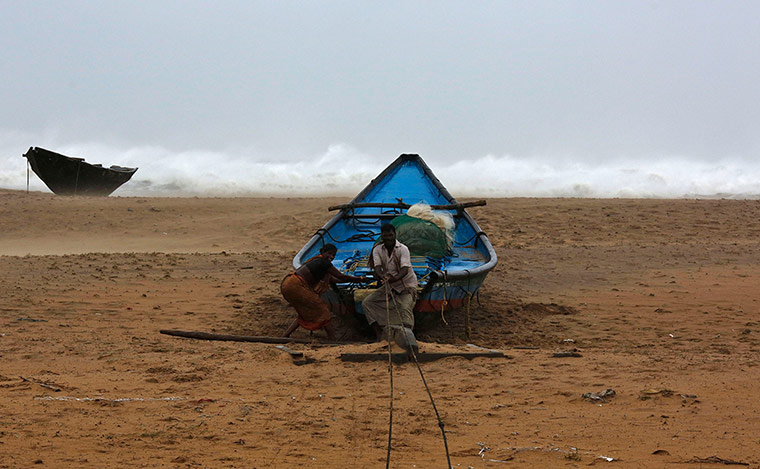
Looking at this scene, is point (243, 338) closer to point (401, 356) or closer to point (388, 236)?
point (388, 236)

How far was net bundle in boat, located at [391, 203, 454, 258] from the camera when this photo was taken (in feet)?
29.6

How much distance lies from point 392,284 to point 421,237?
5.53 feet

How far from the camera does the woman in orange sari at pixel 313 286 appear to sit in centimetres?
769

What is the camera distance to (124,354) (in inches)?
269

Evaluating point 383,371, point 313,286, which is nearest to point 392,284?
point 313,286

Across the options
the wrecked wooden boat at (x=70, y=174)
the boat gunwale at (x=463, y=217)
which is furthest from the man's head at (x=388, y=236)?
the wrecked wooden boat at (x=70, y=174)

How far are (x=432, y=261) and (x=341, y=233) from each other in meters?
2.17

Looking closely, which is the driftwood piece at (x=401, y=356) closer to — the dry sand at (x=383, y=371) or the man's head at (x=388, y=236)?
the dry sand at (x=383, y=371)

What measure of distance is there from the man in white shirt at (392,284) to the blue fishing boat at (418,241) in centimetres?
21

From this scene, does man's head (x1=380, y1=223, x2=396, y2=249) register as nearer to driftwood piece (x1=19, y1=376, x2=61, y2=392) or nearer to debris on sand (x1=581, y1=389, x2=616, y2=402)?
debris on sand (x1=581, y1=389, x2=616, y2=402)

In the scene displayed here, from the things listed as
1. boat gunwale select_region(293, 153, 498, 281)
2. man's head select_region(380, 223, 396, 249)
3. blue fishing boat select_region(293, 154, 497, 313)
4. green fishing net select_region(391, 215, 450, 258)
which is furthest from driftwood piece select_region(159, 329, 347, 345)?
green fishing net select_region(391, 215, 450, 258)

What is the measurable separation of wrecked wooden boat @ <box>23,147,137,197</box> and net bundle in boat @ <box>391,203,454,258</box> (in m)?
17.3

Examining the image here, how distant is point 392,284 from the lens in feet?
24.5

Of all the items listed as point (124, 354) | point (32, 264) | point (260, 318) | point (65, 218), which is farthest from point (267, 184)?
point (124, 354)
